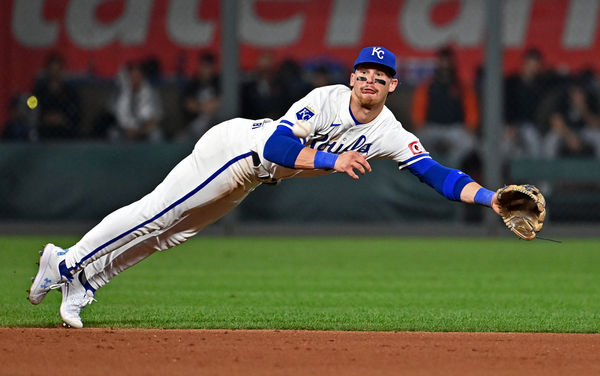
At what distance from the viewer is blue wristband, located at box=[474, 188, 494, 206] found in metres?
5.71

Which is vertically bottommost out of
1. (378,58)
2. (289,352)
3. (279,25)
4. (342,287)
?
(342,287)

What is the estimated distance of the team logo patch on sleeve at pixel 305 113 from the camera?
19.5 ft

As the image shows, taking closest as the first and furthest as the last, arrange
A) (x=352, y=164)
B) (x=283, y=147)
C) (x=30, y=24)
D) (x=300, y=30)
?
(x=352, y=164)
(x=283, y=147)
(x=30, y=24)
(x=300, y=30)

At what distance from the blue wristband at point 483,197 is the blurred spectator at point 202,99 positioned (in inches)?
305

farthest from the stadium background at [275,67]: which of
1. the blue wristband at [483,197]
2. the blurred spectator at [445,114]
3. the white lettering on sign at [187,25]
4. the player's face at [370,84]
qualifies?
the blue wristband at [483,197]

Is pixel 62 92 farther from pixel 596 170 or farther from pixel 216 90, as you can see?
pixel 596 170

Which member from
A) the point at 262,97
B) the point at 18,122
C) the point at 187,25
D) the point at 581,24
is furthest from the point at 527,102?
the point at 18,122

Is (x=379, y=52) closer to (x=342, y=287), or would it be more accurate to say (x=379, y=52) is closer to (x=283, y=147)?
(x=283, y=147)

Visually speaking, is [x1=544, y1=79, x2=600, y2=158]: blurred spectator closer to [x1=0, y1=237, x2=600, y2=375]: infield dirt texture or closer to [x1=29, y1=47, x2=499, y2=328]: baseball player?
[x1=0, y1=237, x2=600, y2=375]: infield dirt texture

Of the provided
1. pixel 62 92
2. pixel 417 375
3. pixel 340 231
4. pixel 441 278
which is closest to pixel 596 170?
pixel 340 231

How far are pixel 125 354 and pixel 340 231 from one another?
8148mm

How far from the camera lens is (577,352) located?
5.51 m

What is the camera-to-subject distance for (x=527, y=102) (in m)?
13.8

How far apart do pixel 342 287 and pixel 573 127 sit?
6236mm
